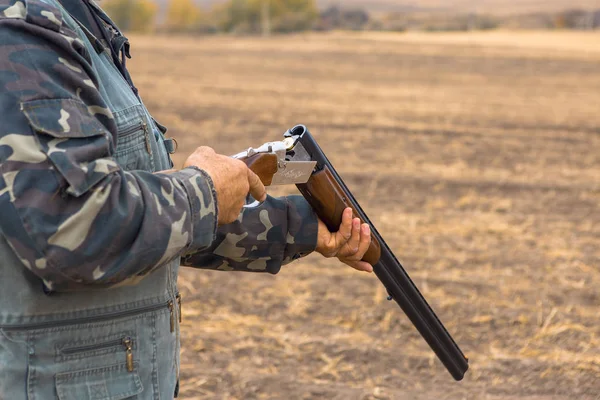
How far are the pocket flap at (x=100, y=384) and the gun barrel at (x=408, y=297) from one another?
0.87 meters

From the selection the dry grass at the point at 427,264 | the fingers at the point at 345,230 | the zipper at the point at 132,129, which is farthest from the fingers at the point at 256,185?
the dry grass at the point at 427,264

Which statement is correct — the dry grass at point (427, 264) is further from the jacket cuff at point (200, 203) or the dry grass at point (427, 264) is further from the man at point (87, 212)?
the jacket cuff at point (200, 203)

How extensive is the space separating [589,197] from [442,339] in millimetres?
5806

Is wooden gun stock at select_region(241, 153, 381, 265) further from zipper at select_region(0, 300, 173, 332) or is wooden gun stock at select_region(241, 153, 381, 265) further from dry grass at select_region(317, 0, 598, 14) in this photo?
dry grass at select_region(317, 0, 598, 14)

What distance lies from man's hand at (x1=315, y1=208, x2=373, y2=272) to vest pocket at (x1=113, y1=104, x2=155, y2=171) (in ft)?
2.62

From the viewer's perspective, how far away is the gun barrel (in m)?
2.64

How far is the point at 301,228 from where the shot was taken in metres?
2.58

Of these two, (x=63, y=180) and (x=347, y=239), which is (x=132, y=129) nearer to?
(x=63, y=180)

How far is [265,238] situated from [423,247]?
4.17m

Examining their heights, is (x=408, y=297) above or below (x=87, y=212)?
below

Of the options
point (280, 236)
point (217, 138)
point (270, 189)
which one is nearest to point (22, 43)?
point (280, 236)

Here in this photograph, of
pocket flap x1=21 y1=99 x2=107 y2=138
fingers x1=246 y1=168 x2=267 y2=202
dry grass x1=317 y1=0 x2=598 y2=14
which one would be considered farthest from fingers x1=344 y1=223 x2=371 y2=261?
dry grass x1=317 y1=0 x2=598 y2=14

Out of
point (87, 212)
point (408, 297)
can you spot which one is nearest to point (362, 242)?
point (408, 297)

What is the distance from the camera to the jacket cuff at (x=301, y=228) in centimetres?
257
